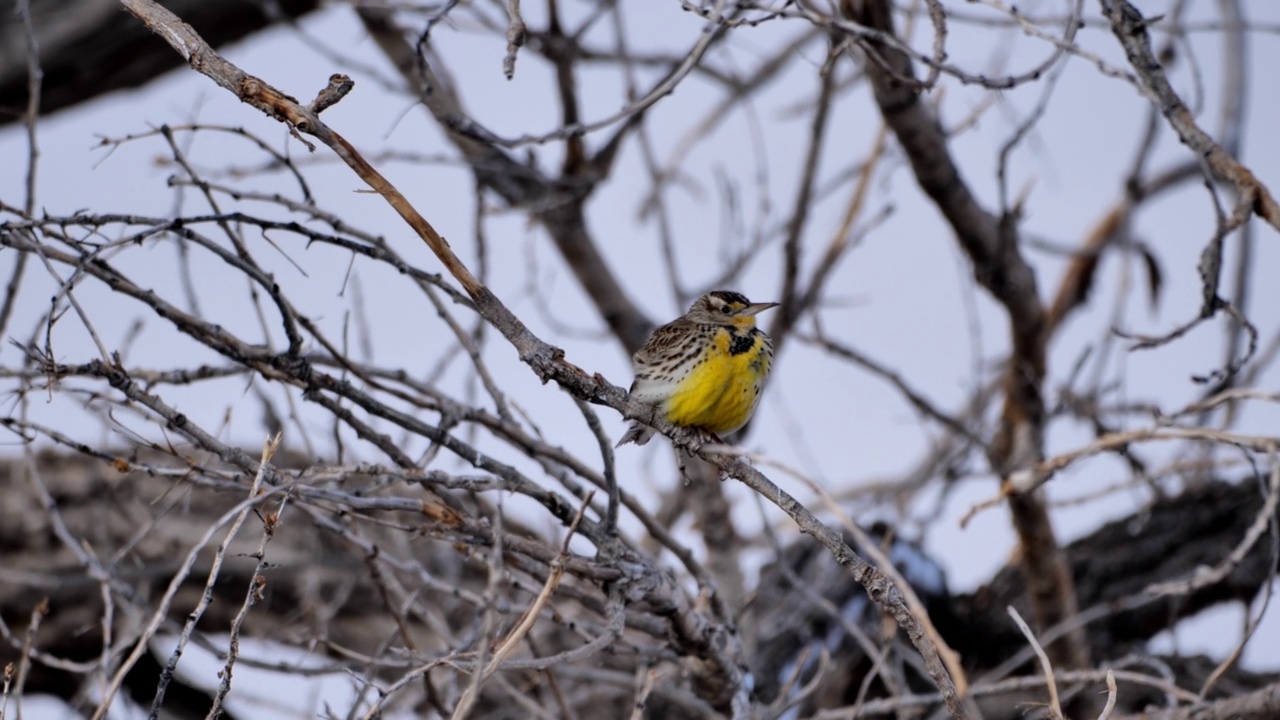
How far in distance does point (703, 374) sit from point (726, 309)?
0.96 m

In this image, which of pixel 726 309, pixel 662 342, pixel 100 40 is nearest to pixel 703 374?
pixel 662 342

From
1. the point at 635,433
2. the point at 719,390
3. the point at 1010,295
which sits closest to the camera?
the point at 719,390

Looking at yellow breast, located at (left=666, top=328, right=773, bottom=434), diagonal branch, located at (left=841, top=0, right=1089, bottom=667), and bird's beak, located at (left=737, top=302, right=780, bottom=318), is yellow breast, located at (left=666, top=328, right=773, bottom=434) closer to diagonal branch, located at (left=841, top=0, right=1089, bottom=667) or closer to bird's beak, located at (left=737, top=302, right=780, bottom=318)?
bird's beak, located at (left=737, top=302, right=780, bottom=318)

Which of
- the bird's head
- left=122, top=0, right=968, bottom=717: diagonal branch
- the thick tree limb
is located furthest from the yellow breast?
the thick tree limb

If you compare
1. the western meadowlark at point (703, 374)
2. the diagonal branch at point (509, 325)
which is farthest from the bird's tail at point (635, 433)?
the diagonal branch at point (509, 325)

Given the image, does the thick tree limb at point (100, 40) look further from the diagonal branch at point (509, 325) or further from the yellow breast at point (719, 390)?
the diagonal branch at point (509, 325)

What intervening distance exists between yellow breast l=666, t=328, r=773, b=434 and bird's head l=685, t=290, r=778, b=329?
0.46m

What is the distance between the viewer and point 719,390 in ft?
15.0

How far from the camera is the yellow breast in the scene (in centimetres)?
456

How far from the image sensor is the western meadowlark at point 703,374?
457 centimetres

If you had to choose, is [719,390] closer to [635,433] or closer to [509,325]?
[635,433]

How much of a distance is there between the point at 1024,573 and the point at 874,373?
1189 mm

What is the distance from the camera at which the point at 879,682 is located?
6523 millimetres

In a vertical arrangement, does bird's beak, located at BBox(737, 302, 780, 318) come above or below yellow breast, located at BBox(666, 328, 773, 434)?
above
